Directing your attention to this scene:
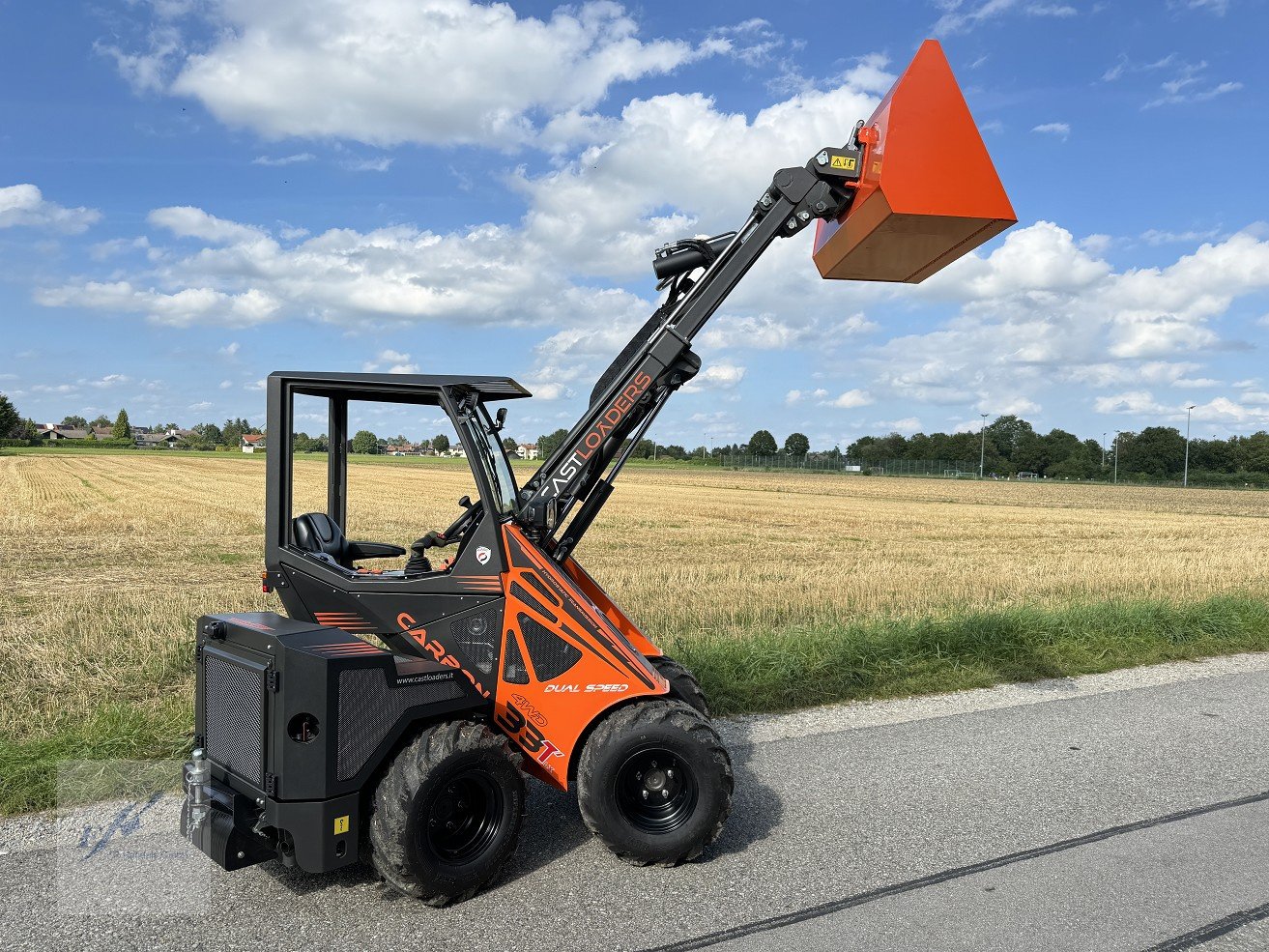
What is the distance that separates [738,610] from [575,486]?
630 centimetres

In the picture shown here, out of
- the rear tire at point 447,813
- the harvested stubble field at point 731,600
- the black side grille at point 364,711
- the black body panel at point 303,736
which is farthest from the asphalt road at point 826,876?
the harvested stubble field at point 731,600

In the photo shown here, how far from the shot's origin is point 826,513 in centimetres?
3447

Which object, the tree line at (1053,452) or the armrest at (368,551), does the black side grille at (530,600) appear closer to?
the armrest at (368,551)

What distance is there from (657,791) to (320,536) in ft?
6.93

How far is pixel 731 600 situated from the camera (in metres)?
11.9

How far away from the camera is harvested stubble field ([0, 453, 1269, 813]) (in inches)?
281

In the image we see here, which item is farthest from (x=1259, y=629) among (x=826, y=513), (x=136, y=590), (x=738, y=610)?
(x=826, y=513)

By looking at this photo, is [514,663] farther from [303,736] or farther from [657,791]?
[303,736]

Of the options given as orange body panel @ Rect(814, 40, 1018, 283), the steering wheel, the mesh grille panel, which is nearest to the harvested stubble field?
the steering wheel

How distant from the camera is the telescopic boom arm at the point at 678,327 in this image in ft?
16.5

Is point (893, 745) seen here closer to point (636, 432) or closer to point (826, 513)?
point (636, 432)

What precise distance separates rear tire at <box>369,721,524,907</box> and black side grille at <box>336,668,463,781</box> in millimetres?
133

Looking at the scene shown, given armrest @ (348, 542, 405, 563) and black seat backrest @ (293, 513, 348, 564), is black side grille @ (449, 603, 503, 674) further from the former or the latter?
black seat backrest @ (293, 513, 348, 564)

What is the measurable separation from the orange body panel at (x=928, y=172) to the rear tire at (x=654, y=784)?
266 cm
